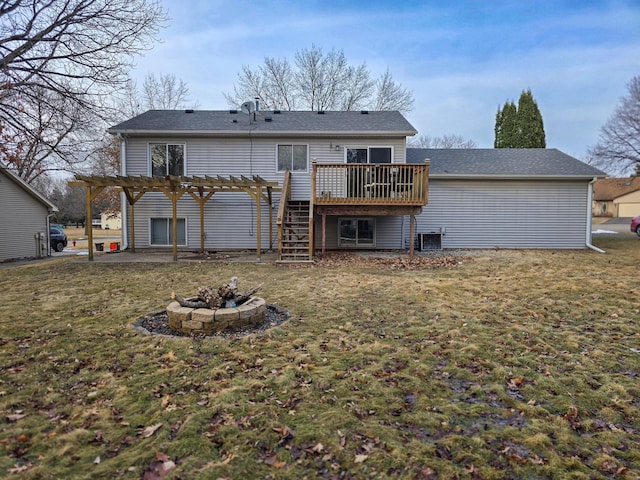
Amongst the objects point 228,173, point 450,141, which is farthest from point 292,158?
point 450,141

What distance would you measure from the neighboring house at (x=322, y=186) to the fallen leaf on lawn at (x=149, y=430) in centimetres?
966

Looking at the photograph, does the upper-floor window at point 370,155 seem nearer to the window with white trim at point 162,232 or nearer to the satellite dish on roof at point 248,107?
the satellite dish on roof at point 248,107

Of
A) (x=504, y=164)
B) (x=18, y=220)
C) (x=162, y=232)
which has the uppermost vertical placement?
(x=504, y=164)

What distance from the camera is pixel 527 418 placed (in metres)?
2.67

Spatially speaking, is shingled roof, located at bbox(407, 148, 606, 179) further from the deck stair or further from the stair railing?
the stair railing

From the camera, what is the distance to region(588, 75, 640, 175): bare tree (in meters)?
21.4

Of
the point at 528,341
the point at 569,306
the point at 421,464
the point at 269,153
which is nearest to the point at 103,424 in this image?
the point at 421,464

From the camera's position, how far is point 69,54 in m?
12.0

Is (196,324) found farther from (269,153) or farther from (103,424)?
(269,153)

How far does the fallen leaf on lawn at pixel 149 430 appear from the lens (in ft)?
7.98

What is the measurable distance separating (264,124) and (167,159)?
3741mm

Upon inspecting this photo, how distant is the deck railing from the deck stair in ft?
3.27

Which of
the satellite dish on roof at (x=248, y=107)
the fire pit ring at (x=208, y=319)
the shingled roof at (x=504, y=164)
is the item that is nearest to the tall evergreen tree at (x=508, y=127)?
the shingled roof at (x=504, y=164)

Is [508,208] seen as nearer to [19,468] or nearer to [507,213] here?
[507,213]
